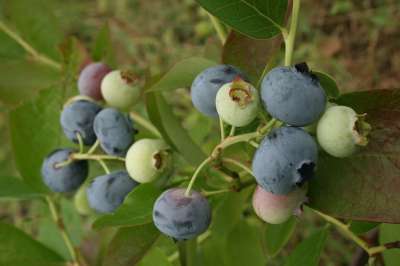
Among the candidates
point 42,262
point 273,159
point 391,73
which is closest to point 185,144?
point 273,159

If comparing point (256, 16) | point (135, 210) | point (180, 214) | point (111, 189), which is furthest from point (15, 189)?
point (256, 16)

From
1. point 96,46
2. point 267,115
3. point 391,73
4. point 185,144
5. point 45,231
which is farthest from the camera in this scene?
point 391,73

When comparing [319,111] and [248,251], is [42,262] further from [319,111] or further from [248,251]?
[319,111]

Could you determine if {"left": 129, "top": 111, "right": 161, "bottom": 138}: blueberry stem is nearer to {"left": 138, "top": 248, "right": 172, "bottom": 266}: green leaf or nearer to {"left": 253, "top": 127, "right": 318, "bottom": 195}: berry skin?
{"left": 138, "top": 248, "right": 172, "bottom": 266}: green leaf

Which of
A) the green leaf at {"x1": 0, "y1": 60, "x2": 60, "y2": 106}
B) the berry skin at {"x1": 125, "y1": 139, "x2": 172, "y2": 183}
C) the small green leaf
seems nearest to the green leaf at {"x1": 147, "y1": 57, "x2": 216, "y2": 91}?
the berry skin at {"x1": 125, "y1": 139, "x2": 172, "y2": 183}

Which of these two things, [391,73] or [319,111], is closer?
[319,111]
